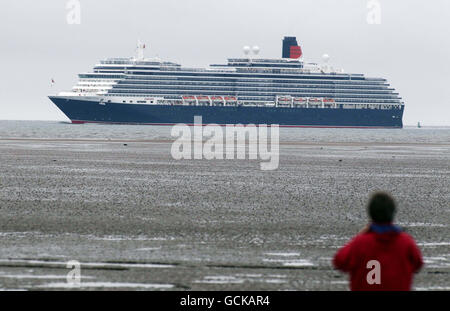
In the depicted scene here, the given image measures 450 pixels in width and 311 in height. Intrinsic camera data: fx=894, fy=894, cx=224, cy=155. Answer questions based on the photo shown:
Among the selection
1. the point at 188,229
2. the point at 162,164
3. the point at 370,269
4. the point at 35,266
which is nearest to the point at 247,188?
the point at 188,229

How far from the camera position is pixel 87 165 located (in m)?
40.6

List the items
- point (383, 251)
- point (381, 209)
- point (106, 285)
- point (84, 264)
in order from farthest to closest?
point (84, 264)
point (106, 285)
point (383, 251)
point (381, 209)

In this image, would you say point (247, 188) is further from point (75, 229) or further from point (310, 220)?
point (75, 229)

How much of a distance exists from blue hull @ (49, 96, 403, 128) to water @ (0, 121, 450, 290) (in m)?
111

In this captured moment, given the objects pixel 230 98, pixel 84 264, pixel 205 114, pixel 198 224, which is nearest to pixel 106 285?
pixel 84 264

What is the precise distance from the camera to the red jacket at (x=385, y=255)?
7.30 metres

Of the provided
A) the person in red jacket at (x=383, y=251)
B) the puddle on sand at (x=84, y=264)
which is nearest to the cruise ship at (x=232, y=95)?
the puddle on sand at (x=84, y=264)

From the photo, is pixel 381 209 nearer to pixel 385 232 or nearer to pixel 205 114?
pixel 385 232

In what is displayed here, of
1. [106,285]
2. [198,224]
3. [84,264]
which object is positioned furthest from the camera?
[198,224]

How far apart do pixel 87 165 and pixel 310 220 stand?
21.7 m

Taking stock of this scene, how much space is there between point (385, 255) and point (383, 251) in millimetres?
37

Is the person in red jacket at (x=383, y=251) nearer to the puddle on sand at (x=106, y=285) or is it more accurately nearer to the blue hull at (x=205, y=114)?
the puddle on sand at (x=106, y=285)

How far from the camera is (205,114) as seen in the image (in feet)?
498

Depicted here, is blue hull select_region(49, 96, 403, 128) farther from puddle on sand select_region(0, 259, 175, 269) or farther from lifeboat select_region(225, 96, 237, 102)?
puddle on sand select_region(0, 259, 175, 269)
